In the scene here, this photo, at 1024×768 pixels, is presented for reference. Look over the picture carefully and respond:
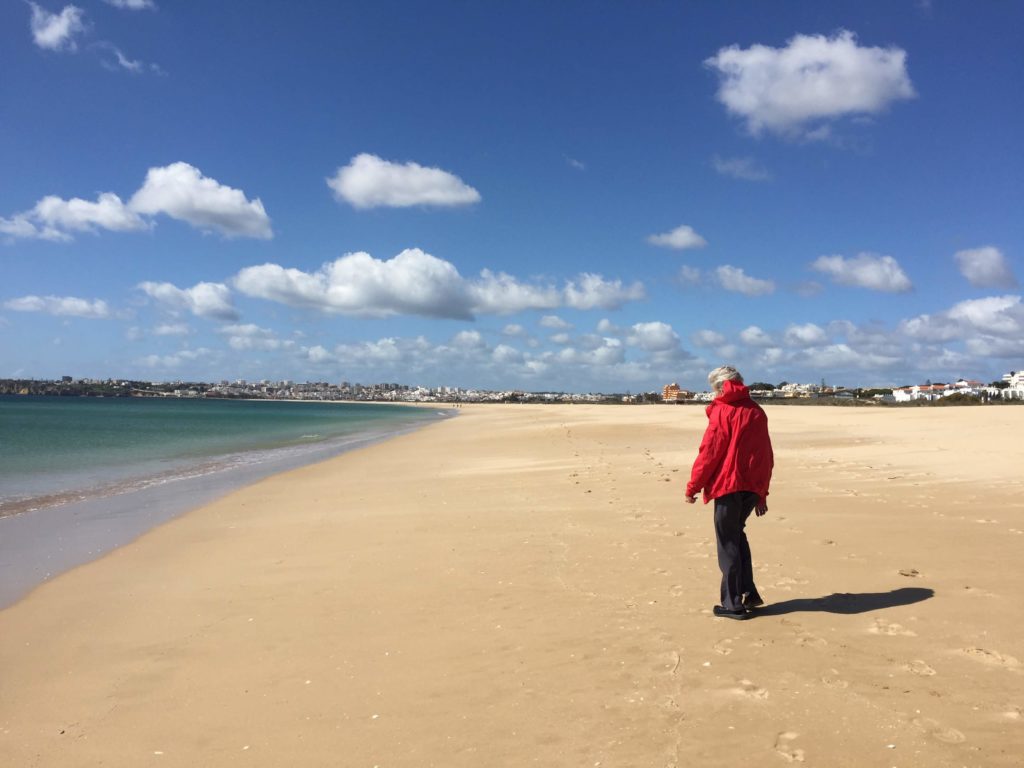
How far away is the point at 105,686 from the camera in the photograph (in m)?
4.76

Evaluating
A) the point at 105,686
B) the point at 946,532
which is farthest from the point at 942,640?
the point at 105,686

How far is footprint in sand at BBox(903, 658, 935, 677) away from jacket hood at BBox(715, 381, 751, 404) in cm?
220

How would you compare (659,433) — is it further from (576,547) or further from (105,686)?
(105,686)

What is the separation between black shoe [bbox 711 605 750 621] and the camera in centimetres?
514

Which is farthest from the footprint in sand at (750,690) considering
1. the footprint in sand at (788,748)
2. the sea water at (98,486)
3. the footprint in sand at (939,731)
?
the sea water at (98,486)

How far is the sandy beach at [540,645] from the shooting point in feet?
11.6

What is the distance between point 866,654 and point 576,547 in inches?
155

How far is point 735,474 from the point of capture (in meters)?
5.33

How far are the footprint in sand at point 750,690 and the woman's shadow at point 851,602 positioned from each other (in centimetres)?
144

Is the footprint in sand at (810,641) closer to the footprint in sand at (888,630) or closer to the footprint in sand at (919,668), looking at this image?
the footprint in sand at (888,630)

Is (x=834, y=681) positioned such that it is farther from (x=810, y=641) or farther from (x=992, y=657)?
(x=992, y=657)

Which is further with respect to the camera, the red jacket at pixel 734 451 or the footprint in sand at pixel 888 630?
the red jacket at pixel 734 451

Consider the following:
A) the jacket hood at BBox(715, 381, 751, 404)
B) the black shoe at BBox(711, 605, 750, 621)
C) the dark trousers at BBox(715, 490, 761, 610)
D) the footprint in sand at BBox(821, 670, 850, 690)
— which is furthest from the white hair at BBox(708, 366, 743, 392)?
the footprint in sand at BBox(821, 670, 850, 690)

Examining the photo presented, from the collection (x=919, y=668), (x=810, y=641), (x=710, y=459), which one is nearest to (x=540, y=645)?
(x=810, y=641)
